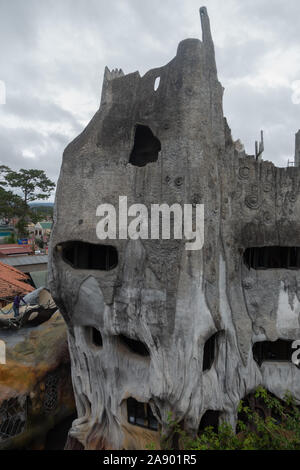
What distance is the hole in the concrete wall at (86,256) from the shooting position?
12305 millimetres

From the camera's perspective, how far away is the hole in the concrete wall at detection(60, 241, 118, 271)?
12.3 m

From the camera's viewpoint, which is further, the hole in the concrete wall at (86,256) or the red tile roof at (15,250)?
the red tile roof at (15,250)

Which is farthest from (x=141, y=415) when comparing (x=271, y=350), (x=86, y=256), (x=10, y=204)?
(x=10, y=204)

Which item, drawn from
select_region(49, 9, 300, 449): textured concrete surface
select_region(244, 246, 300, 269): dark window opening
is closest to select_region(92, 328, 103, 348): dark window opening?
select_region(49, 9, 300, 449): textured concrete surface

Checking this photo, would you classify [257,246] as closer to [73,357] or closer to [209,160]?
[209,160]

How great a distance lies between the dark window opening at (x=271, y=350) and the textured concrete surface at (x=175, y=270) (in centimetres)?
46

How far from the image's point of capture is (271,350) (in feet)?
42.9

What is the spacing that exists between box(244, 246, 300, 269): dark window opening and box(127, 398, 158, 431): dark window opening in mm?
7198

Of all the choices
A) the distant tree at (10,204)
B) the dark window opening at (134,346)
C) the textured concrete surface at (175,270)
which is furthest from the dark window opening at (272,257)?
the distant tree at (10,204)

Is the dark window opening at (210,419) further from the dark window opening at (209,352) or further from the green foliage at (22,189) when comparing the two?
the green foliage at (22,189)

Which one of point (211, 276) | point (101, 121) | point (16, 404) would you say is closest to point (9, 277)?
point (16, 404)

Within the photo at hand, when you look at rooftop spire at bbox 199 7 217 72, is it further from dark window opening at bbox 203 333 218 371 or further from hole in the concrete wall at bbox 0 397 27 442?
hole in the concrete wall at bbox 0 397 27 442

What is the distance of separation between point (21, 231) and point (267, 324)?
44.2 metres

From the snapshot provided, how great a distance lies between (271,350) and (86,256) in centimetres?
917
